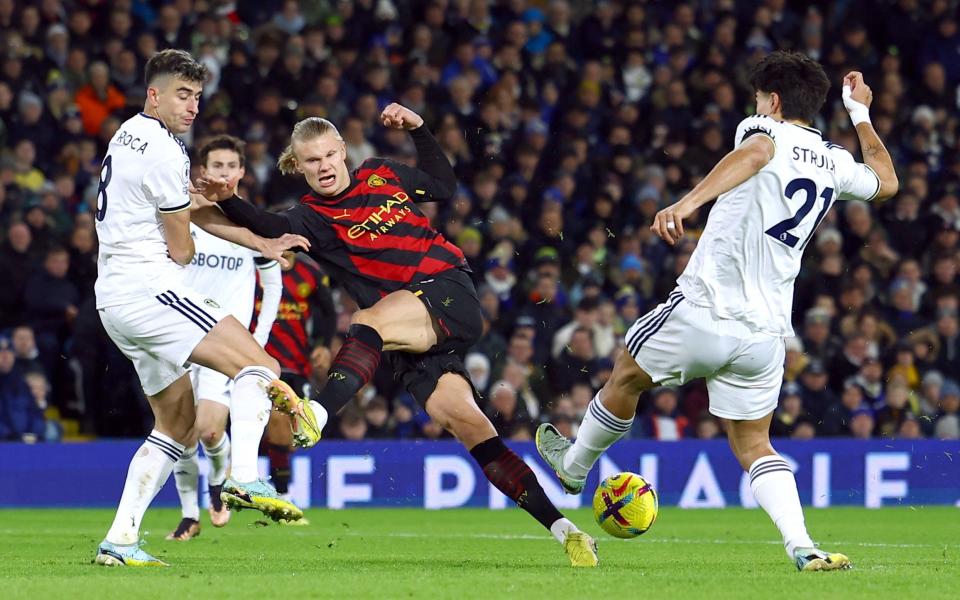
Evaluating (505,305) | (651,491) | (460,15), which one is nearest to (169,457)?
(651,491)

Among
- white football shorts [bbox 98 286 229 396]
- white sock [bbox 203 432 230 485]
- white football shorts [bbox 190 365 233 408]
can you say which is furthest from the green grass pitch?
white football shorts [bbox 98 286 229 396]

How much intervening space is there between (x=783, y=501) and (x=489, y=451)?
1.47 meters

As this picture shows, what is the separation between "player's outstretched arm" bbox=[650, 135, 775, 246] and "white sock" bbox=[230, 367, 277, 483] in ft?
6.11

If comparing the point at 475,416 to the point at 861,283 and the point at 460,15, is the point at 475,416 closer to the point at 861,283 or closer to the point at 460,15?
the point at 861,283

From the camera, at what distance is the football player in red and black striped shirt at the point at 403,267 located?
7.38 meters

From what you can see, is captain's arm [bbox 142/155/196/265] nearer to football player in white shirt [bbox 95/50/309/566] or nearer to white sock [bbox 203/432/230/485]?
football player in white shirt [bbox 95/50/309/566]

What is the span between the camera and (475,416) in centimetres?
746

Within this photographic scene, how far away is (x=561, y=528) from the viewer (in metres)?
7.18

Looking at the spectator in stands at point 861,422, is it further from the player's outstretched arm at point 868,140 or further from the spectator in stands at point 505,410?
the player's outstretched arm at point 868,140

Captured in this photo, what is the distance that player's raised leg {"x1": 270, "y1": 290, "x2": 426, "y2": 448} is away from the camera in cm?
654

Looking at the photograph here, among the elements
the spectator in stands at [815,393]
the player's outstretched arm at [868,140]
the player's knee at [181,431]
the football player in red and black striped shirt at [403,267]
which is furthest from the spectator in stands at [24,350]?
the player's outstretched arm at [868,140]

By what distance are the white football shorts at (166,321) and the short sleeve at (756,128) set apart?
247cm

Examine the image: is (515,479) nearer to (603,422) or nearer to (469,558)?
(603,422)

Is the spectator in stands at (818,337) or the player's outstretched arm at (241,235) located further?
the spectator in stands at (818,337)
